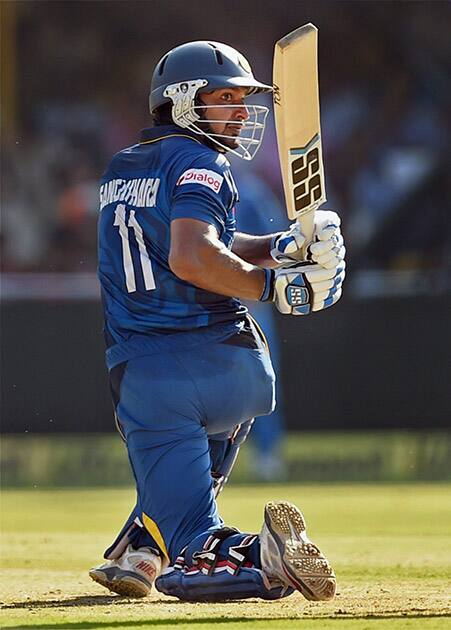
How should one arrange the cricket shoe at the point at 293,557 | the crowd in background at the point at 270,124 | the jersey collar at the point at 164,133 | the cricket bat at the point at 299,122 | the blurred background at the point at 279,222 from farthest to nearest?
the crowd in background at the point at 270,124, the blurred background at the point at 279,222, the jersey collar at the point at 164,133, the cricket bat at the point at 299,122, the cricket shoe at the point at 293,557

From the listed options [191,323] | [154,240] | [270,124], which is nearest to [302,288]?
[191,323]

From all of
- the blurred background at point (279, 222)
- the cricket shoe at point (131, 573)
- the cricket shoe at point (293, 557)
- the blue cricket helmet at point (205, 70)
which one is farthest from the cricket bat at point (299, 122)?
the blurred background at point (279, 222)

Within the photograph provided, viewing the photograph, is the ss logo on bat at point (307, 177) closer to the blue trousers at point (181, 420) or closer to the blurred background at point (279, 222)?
the blue trousers at point (181, 420)

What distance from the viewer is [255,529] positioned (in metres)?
7.53

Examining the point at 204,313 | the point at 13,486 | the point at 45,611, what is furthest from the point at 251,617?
the point at 13,486

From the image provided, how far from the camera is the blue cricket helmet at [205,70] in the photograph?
5.07 metres

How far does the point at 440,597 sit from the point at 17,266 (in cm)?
918

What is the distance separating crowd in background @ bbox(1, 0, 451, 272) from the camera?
44.9 feet

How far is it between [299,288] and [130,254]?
596mm

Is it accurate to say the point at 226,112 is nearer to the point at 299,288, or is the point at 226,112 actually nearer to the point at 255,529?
the point at 299,288

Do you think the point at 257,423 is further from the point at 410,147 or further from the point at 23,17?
the point at 23,17

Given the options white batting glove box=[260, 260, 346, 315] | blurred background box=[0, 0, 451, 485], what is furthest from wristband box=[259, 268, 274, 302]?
blurred background box=[0, 0, 451, 485]

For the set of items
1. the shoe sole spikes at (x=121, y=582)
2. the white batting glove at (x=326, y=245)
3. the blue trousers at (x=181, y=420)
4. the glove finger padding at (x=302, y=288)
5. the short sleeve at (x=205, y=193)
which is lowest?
the shoe sole spikes at (x=121, y=582)

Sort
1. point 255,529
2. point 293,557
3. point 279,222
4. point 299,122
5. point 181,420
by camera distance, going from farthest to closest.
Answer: point 279,222, point 255,529, point 299,122, point 181,420, point 293,557
